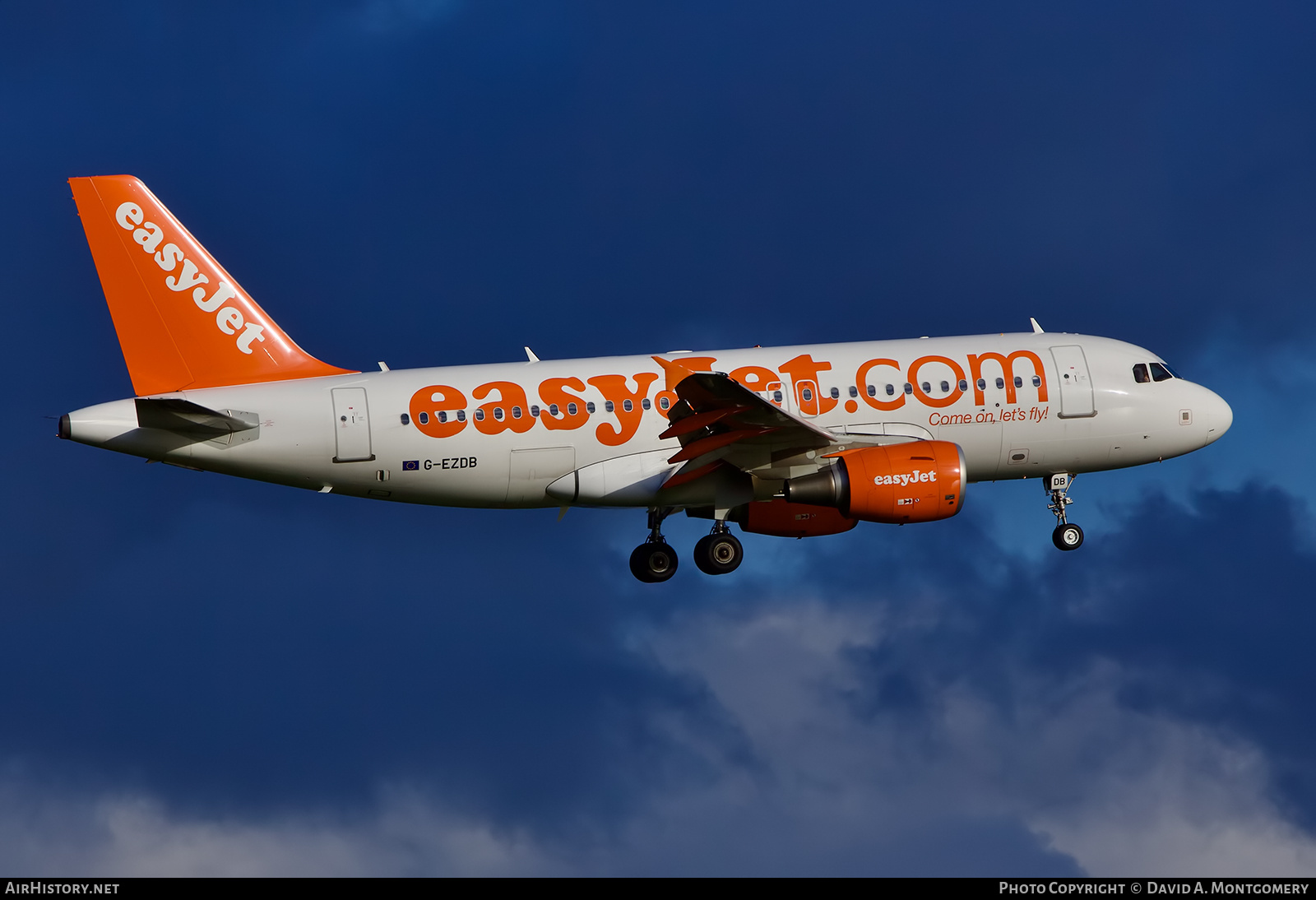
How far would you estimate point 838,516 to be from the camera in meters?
45.1

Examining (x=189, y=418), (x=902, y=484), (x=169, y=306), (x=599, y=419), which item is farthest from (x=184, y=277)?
(x=902, y=484)

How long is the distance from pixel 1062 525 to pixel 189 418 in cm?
2448

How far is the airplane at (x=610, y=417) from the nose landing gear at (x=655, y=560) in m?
0.98

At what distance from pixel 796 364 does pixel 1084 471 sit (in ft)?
30.3

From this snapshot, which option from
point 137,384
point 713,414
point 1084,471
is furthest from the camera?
point 1084,471

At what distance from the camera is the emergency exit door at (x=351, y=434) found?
41.7 meters

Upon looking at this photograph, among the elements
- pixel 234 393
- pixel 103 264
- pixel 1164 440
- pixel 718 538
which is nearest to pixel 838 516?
pixel 718 538

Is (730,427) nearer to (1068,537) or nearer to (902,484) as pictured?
(902,484)

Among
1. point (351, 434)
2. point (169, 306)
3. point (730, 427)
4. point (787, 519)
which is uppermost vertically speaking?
point (169, 306)

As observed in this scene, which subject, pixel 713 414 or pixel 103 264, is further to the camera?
pixel 103 264

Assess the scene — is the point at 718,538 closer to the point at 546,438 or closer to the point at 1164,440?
the point at 546,438

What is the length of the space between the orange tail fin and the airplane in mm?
50

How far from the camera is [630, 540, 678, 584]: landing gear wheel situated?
151 ft

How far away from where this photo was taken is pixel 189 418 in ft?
133
